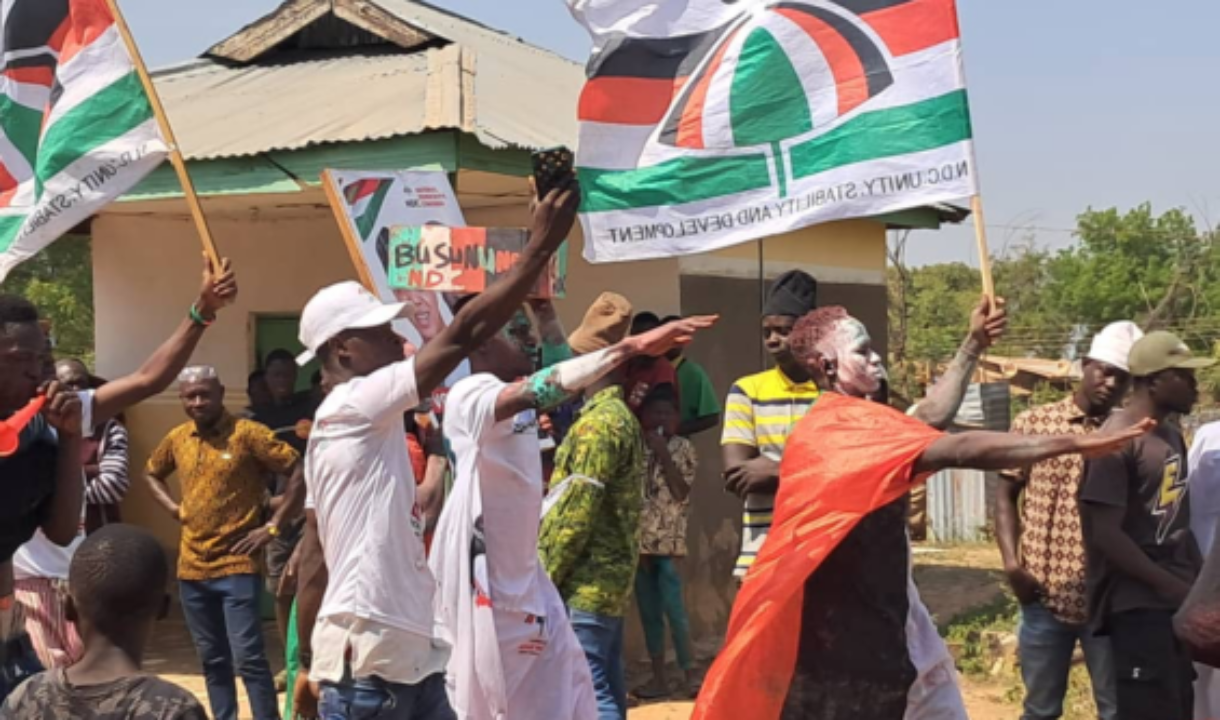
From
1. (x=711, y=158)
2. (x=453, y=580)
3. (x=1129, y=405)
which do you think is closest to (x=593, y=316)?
(x=711, y=158)

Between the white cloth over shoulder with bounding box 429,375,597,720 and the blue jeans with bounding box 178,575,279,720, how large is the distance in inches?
99.3

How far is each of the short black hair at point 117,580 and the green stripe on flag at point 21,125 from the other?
333 cm

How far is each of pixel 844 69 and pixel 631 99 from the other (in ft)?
2.72

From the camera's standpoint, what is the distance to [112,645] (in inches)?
125

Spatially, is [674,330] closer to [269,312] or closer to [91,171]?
[91,171]

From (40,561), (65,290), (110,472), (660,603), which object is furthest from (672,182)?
(65,290)

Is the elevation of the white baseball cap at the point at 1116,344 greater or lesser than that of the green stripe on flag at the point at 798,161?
lesser

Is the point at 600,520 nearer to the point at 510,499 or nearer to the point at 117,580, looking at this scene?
the point at 510,499

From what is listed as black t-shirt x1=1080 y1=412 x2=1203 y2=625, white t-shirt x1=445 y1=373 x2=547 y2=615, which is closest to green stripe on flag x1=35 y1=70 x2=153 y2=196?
white t-shirt x1=445 y1=373 x2=547 y2=615

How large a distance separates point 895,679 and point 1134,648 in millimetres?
1672

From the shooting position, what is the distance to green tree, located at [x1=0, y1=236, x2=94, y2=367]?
2442 centimetres

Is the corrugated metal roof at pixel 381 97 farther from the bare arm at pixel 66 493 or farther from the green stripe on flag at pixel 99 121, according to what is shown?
the bare arm at pixel 66 493

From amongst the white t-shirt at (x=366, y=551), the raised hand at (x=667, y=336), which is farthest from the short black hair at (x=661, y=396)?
the raised hand at (x=667, y=336)

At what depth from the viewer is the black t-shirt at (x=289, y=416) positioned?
30.3 feet
